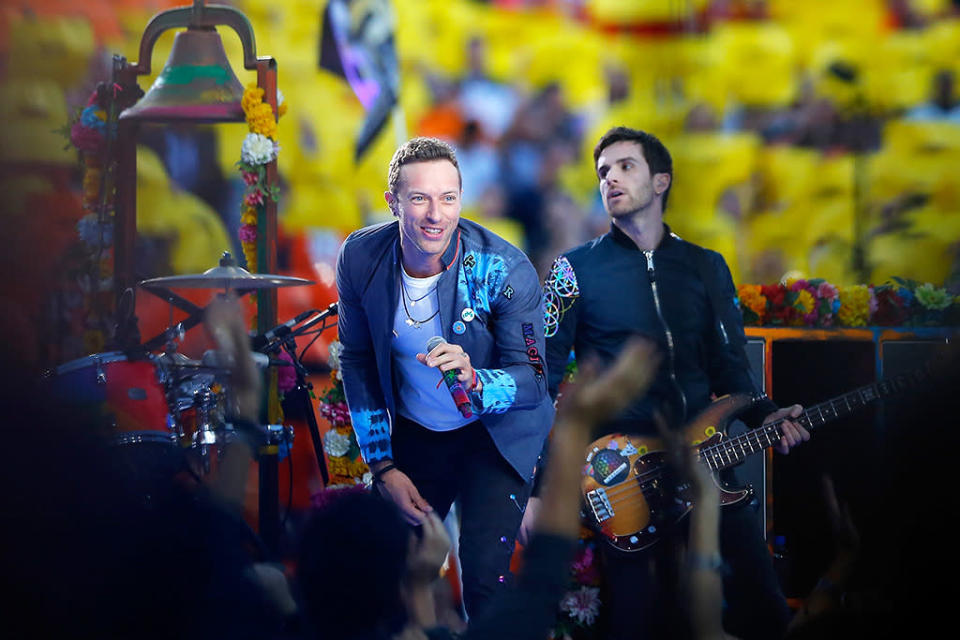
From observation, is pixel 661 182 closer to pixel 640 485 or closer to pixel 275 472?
pixel 640 485

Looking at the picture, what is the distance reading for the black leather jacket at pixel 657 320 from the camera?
11.0 ft

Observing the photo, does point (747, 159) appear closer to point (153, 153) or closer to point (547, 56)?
point (547, 56)

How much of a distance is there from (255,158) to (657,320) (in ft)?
6.01

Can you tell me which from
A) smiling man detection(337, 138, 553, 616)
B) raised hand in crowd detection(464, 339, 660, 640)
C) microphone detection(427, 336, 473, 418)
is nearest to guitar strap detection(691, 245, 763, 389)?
smiling man detection(337, 138, 553, 616)

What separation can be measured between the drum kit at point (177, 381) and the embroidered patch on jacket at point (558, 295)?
2.68ft

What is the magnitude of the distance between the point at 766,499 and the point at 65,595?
2729 mm

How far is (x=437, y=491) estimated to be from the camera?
9.32ft

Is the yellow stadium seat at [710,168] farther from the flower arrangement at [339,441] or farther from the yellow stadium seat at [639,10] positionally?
the flower arrangement at [339,441]

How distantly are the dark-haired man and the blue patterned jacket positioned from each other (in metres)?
0.57

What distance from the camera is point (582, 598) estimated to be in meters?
3.51

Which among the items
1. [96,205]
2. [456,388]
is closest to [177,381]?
[96,205]

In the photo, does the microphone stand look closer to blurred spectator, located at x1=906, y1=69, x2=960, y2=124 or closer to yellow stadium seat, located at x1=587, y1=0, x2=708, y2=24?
yellow stadium seat, located at x1=587, y1=0, x2=708, y2=24

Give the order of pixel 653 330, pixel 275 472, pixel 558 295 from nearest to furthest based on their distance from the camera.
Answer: pixel 653 330 → pixel 558 295 → pixel 275 472

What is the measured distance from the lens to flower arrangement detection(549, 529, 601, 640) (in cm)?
350
